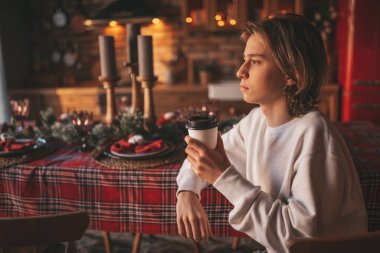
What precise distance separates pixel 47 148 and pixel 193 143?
91cm

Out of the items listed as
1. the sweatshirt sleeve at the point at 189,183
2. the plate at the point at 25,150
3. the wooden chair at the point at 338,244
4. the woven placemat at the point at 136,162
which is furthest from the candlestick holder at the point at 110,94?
the wooden chair at the point at 338,244

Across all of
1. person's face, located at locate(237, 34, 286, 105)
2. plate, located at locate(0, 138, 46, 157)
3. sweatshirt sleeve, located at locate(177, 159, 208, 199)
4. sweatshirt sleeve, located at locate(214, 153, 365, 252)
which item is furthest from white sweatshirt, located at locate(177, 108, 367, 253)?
plate, located at locate(0, 138, 46, 157)

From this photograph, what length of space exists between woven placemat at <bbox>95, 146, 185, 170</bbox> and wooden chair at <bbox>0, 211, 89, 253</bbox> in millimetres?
454

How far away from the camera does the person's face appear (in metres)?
1.03

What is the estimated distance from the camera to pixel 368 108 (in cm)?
359

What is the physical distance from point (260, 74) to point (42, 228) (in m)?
0.71

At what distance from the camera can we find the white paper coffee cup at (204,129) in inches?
38.3

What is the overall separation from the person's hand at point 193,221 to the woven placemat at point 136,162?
12.8 inches

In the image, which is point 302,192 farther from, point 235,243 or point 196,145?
point 235,243

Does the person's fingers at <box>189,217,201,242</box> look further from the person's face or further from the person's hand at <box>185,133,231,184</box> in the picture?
the person's face

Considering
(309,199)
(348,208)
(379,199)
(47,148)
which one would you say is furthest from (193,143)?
(47,148)

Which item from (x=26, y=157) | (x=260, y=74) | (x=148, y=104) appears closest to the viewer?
(x=260, y=74)

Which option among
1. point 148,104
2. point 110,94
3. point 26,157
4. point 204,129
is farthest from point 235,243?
point 204,129

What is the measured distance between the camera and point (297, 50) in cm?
98
